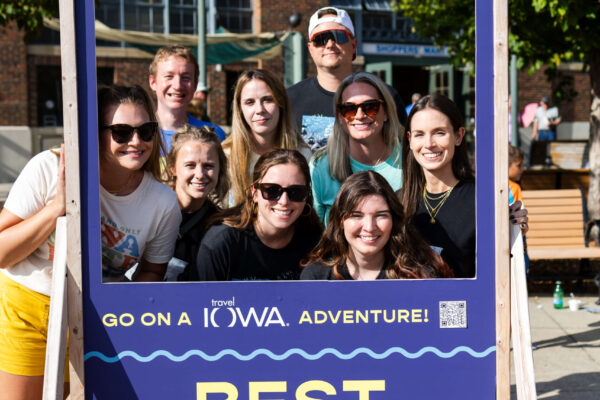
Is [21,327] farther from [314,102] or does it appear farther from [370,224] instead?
[314,102]

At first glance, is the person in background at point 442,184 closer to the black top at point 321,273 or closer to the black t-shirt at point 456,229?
the black t-shirt at point 456,229

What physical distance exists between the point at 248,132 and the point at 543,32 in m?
6.11

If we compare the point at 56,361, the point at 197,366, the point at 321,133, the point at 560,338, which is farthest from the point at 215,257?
the point at 560,338

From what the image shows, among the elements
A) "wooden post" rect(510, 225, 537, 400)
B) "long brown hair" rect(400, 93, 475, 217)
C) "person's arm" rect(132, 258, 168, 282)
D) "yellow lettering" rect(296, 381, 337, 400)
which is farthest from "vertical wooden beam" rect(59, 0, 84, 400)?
"wooden post" rect(510, 225, 537, 400)

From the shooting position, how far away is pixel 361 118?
10.3 feet

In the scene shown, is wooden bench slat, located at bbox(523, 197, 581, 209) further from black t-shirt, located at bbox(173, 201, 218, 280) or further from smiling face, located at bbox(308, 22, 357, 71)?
black t-shirt, located at bbox(173, 201, 218, 280)

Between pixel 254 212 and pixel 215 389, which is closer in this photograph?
pixel 215 389

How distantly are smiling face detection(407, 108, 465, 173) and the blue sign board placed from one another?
0.30 meters

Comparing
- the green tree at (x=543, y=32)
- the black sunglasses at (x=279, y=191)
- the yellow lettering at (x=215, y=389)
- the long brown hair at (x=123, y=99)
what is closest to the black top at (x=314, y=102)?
the black sunglasses at (x=279, y=191)

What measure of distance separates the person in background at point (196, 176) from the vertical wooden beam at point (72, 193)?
1.66 ft

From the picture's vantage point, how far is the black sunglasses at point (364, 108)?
314 centimetres

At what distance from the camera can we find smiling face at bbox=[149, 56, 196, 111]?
11.7 feet

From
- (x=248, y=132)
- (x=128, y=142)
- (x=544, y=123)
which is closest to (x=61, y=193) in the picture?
(x=128, y=142)

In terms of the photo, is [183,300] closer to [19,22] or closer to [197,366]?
[197,366]
